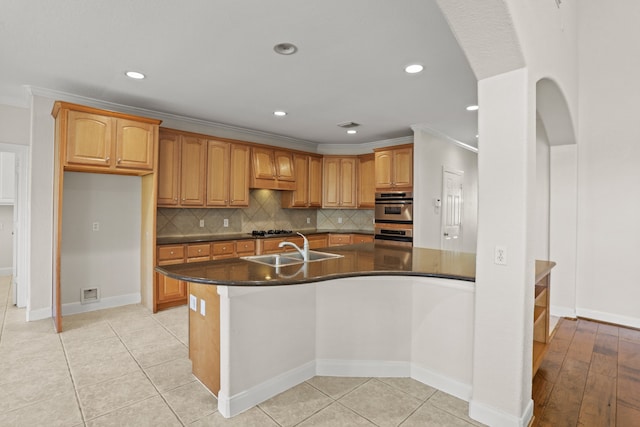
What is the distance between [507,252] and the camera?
6.34 feet

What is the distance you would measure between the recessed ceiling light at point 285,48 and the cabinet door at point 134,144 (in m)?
2.13

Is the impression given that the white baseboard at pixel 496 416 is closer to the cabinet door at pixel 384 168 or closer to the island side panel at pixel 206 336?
the island side panel at pixel 206 336

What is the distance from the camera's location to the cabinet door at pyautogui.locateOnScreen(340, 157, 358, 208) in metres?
6.20

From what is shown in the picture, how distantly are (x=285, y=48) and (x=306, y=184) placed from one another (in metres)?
3.52

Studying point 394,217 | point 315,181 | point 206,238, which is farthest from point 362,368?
point 315,181

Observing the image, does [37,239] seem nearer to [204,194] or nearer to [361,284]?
[204,194]

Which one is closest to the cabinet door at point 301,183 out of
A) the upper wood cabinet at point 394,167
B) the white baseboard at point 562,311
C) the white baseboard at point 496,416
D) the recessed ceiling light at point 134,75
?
the upper wood cabinet at point 394,167

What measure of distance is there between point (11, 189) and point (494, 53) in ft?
25.2

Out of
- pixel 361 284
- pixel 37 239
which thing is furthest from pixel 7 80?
pixel 361 284

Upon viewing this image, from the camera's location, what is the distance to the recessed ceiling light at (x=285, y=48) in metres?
2.61

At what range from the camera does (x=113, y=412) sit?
2.11 m

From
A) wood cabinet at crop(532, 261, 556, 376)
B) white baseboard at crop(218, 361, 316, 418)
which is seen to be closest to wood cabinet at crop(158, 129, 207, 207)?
white baseboard at crop(218, 361, 316, 418)

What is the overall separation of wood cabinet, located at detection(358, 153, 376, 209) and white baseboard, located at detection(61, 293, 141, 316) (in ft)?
12.9

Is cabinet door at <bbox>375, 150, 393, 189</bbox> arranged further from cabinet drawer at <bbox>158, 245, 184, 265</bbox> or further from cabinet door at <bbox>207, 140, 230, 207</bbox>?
cabinet drawer at <bbox>158, 245, 184, 265</bbox>
